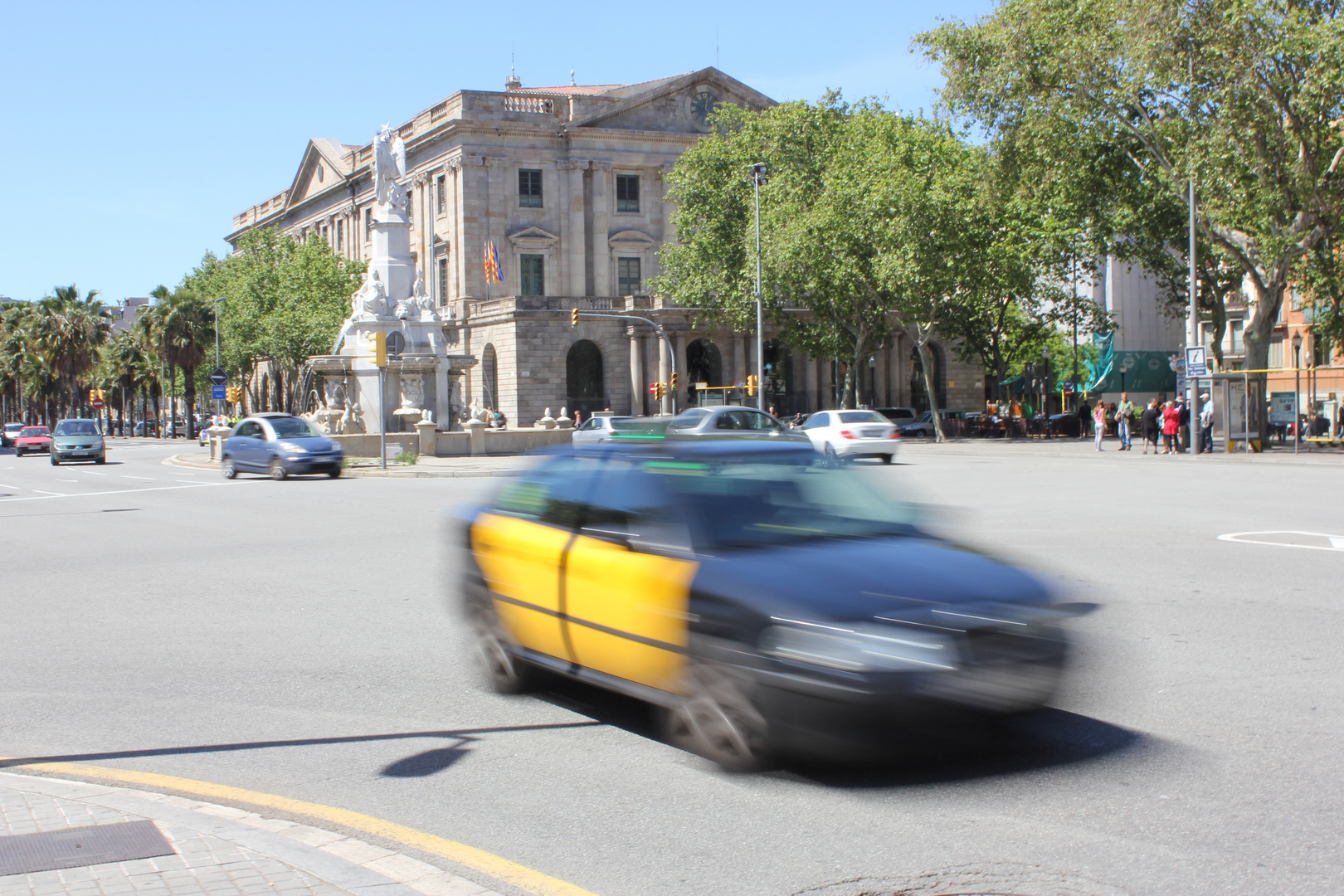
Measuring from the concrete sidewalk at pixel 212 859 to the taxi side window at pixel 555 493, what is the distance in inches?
89.3

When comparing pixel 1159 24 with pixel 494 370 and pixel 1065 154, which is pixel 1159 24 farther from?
pixel 494 370

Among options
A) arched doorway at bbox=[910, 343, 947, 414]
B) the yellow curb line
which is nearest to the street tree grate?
the yellow curb line

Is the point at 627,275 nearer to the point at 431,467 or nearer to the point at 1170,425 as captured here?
the point at 1170,425

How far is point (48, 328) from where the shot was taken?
258ft

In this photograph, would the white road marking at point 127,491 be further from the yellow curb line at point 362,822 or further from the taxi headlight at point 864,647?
the taxi headlight at point 864,647

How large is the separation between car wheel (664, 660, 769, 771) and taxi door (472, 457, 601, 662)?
99 centimetres

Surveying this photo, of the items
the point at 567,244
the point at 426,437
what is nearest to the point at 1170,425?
the point at 426,437

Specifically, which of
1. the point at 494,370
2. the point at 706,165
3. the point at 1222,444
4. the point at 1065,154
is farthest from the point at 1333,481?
the point at 494,370

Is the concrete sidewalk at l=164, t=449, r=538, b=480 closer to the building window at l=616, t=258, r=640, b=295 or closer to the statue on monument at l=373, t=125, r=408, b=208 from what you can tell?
the statue on monument at l=373, t=125, r=408, b=208

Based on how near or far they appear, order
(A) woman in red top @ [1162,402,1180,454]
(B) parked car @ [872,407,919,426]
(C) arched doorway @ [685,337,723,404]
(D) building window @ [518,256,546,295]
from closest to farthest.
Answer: (A) woman in red top @ [1162,402,1180,454]
(B) parked car @ [872,407,919,426]
(C) arched doorway @ [685,337,723,404]
(D) building window @ [518,256,546,295]

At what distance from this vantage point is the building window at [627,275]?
2817 inches

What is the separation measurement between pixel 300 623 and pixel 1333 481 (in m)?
20.6

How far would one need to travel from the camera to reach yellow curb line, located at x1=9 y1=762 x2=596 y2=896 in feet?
13.8

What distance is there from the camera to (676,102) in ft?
233
